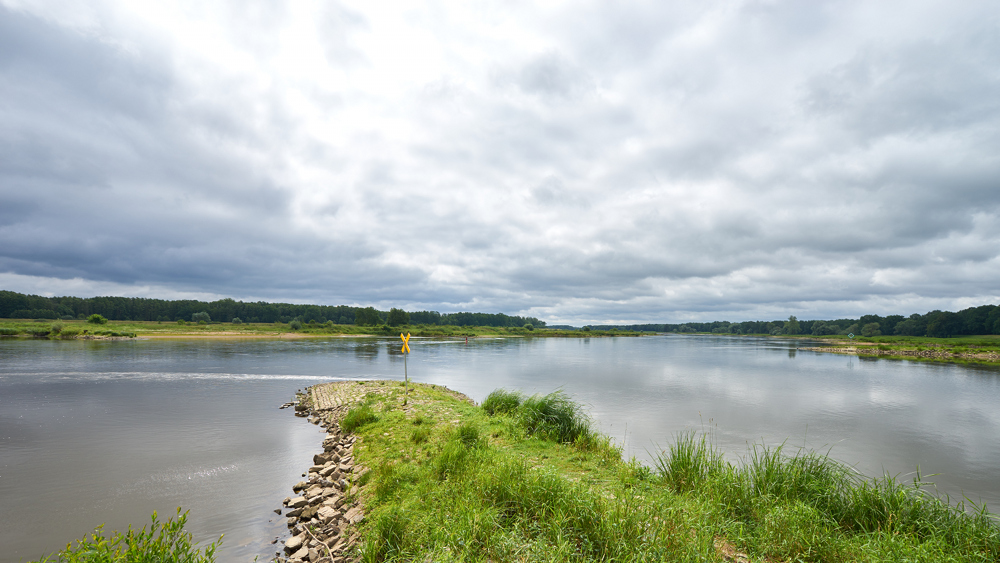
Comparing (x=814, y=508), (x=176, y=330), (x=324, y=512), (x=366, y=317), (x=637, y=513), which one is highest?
(x=366, y=317)

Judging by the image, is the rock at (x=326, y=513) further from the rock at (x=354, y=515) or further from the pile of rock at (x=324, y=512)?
the rock at (x=354, y=515)

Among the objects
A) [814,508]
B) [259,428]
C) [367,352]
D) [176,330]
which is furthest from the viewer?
[176,330]

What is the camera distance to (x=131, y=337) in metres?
78.7

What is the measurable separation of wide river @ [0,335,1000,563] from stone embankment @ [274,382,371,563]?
0.50 meters

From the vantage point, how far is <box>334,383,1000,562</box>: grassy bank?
17.8 ft

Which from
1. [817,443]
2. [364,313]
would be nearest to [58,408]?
[817,443]

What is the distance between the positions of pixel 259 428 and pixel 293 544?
11293mm

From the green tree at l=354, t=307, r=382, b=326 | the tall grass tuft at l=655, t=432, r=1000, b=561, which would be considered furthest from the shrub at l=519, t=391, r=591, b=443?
the green tree at l=354, t=307, r=382, b=326

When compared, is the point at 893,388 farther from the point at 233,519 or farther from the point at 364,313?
the point at 364,313

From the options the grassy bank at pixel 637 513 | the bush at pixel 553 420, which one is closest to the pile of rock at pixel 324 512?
the grassy bank at pixel 637 513

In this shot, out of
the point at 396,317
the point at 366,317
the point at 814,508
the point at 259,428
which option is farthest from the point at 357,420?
the point at 366,317

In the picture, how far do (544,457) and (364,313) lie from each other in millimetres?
127870

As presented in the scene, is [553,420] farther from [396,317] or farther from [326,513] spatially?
[396,317]

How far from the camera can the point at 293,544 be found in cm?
743
